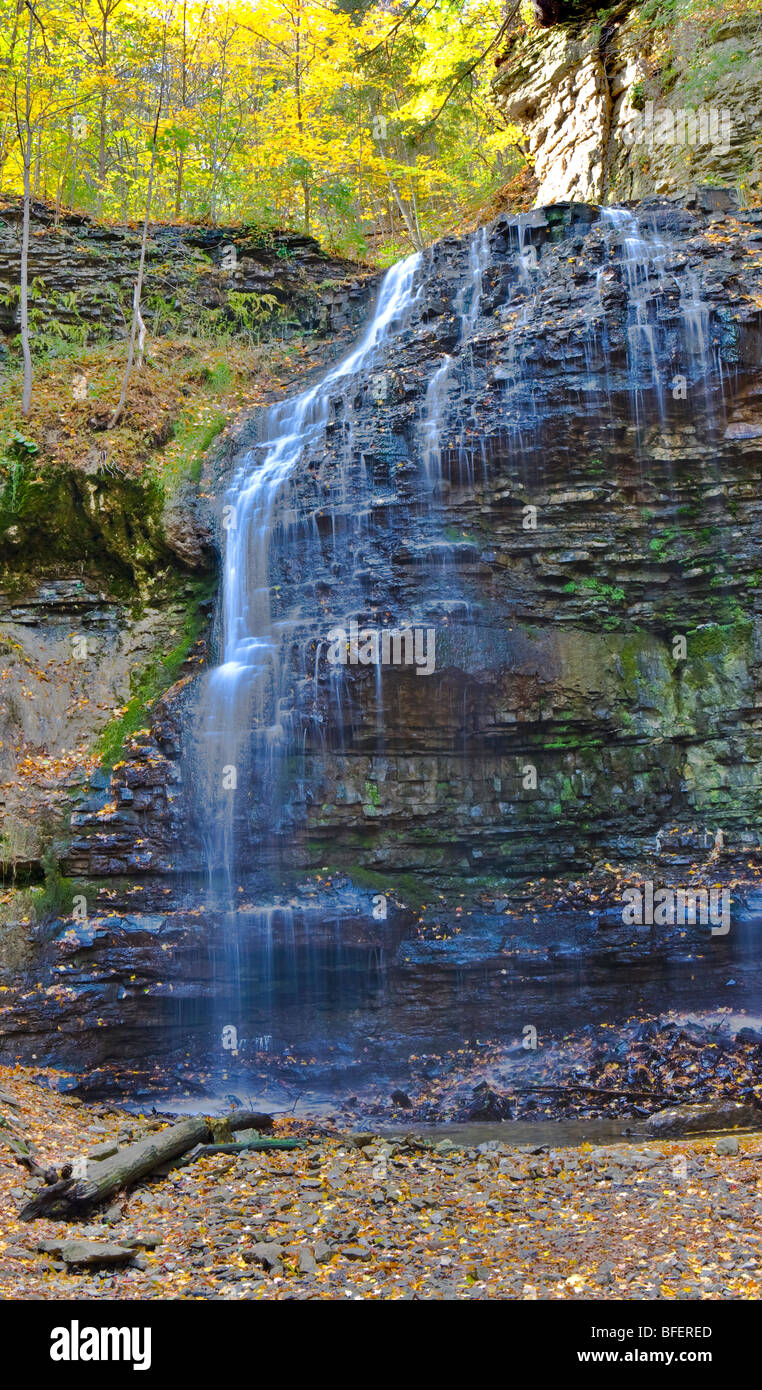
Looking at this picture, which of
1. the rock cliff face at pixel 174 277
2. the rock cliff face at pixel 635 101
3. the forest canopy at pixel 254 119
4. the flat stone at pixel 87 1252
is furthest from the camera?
the forest canopy at pixel 254 119

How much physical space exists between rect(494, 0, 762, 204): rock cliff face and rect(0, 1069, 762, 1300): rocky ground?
13.8 m

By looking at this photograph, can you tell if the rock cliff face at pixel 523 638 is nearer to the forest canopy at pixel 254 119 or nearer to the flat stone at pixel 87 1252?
the flat stone at pixel 87 1252

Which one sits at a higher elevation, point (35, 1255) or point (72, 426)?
point (72, 426)

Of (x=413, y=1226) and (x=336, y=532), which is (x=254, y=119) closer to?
(x=336, y=532)

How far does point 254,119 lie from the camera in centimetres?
1892

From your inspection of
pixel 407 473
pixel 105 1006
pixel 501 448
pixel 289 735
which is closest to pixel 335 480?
pixel 407 473

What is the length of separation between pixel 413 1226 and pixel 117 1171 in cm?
193

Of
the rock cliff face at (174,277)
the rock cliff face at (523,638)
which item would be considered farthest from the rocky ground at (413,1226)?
the rock cliff face at (174,277)

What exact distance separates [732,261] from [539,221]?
3.36m

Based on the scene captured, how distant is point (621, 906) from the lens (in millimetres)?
9492

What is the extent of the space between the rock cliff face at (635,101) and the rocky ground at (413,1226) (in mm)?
13792

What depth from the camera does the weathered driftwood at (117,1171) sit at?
5.19 meters

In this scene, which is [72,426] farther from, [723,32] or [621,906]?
[723,32]

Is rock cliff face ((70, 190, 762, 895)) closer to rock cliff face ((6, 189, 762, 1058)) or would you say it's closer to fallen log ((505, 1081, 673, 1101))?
rock cliff face ((6, 189, 762, 1058))
